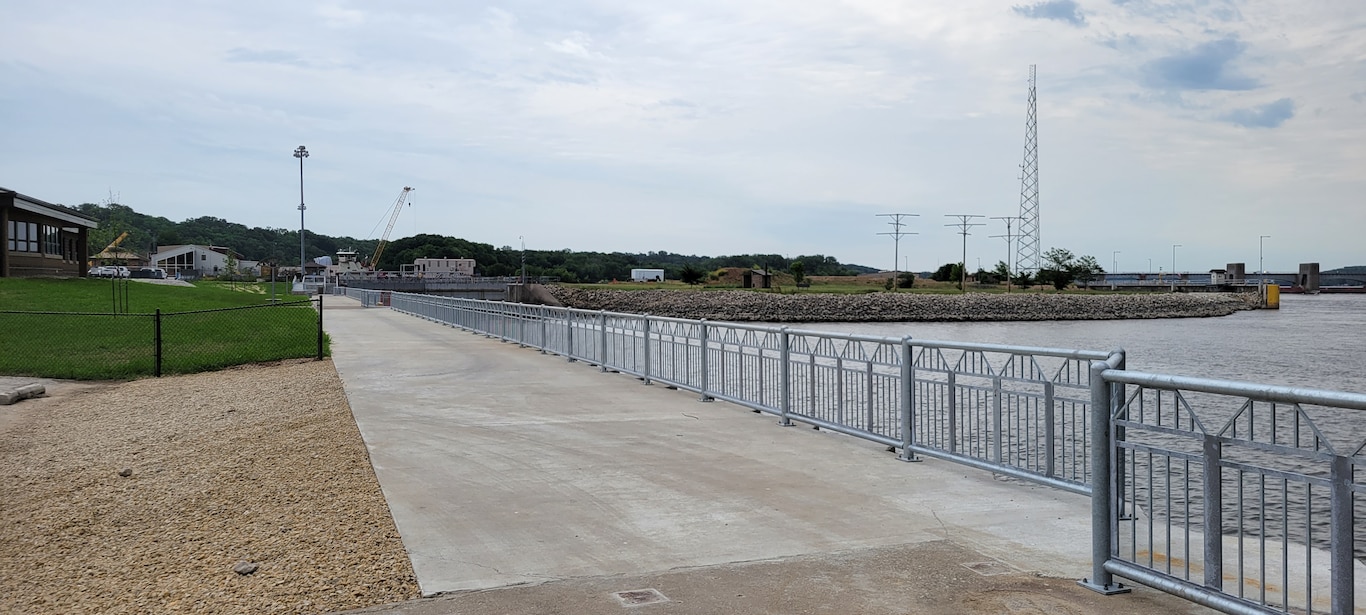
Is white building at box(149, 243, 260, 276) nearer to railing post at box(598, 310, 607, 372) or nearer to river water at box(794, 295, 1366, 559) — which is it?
river water at box(794, 295, 1366, 559)

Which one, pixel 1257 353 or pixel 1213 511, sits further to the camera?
pixel 1257 353

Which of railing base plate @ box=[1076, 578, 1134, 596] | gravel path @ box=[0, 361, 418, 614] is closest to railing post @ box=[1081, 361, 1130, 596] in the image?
railing base plate @ box=[1076, 578, 1134, 596]

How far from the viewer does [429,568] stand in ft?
20.2

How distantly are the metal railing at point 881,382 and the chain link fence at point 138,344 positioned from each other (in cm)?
811

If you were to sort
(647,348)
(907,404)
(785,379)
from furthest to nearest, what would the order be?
(647,348) → (785,379) → (907,404)

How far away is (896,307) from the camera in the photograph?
9012 centimetres

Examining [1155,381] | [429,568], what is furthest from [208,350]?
[1155,381]

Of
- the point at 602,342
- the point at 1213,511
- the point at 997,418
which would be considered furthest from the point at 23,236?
the point at 1213,511

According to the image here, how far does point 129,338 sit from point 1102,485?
24390 millimetres

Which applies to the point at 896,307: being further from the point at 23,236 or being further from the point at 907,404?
the point at 907,404

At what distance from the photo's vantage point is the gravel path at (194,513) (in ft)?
19.4

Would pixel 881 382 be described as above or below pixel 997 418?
above

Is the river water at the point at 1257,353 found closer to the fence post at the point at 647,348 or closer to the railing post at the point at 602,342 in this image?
the fence post at the point at 647,348

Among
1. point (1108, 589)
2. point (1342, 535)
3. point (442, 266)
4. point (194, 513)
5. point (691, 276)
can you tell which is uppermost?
point (442, 266)
